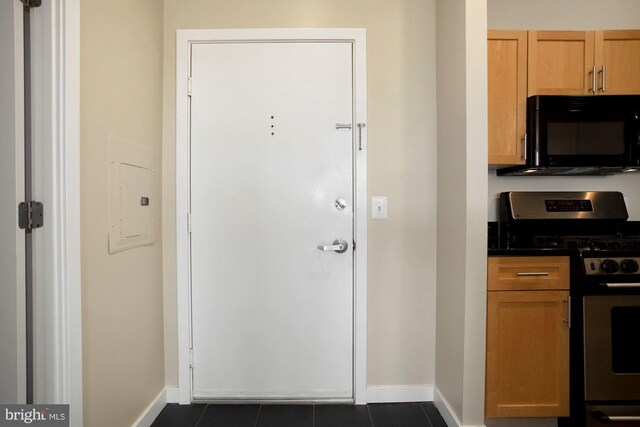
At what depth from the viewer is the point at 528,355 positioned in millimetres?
1654

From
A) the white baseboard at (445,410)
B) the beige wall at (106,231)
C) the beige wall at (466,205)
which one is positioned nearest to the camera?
the beige wall at (106,231)

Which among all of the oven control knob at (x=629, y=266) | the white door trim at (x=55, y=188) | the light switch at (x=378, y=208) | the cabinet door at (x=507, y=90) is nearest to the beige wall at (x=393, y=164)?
the light switch at (x=378, y=208)

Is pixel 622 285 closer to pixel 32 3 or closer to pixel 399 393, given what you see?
pixel 399 393

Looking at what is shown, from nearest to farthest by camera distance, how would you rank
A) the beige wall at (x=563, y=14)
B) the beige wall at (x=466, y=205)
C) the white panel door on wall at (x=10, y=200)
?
the white panel door on wall at (x=10, y=200) < the beige wall at (x=466, y=205) < the beige wall at (x=563, y=14)

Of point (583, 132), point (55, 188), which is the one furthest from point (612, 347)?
point (55, 188)

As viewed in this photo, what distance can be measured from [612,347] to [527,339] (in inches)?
15.9

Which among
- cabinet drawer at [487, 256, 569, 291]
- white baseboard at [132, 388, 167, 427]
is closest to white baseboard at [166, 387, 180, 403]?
white baseboard at [132, 388, 167, 427]

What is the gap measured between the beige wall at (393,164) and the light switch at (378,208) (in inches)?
1.4

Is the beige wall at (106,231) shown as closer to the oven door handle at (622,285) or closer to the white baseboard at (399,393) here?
the white baseboard at (399,393)

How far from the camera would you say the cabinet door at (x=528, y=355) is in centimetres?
Answer: 165

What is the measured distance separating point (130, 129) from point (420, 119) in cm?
153

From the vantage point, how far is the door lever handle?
1.89 meters

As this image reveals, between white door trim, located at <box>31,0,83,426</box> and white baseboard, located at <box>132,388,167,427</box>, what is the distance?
556 millimetres

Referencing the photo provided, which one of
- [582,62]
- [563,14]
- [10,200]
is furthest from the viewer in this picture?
[563,14]
